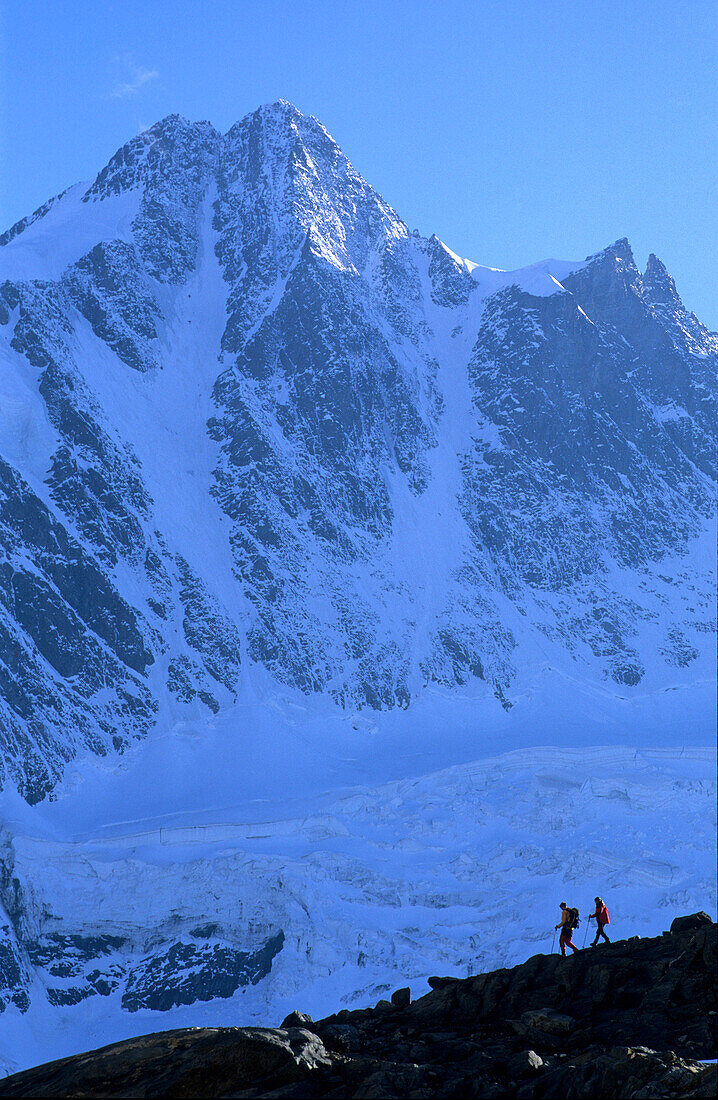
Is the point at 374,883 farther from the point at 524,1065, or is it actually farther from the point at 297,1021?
the point at 524,1065

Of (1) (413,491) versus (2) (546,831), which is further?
(1) (413,491)

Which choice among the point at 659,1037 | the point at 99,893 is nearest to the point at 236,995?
the point at 99,893

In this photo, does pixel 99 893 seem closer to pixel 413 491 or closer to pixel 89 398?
pixel 89 398

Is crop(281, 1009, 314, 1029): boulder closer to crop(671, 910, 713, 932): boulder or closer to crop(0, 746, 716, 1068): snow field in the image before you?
crop(671, 910, 713, 932): boulder

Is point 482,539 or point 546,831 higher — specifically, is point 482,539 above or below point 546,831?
above

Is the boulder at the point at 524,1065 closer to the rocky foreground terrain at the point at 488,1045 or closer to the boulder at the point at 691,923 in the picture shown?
the rocky foreground terrain at the point at 488,1045

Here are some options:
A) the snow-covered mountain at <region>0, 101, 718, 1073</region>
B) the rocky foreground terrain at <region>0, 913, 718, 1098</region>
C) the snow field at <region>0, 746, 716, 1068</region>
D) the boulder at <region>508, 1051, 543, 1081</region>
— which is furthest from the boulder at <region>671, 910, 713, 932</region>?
the snow-covered mountain at <region>0, 101, 718, 1073</region>

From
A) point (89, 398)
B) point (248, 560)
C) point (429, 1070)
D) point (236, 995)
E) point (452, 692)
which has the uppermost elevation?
point (89, 398)

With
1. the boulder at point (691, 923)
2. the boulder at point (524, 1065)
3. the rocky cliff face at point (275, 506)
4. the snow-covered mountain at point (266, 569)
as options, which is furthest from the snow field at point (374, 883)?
the boulder at point (524, 1065)

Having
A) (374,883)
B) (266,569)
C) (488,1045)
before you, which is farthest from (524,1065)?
(266,569)
